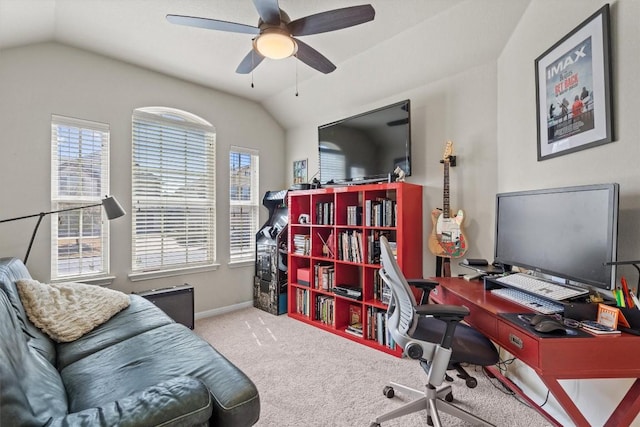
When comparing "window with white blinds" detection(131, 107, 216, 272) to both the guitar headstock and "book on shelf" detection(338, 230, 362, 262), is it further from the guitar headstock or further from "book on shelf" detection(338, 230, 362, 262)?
the guitar headstock

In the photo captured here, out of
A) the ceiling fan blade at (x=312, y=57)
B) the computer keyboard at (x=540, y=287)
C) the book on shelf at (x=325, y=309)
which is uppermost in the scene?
the ceiling fan blade at (x=312, y=57)

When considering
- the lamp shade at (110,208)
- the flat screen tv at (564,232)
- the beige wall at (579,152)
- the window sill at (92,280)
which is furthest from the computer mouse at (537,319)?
the window sill at (92,280)

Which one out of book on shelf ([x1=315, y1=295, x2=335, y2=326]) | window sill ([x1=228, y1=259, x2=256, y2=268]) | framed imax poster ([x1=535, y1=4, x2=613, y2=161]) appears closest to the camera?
framed imax poster ([x1=535, y1=4, x2=613, y2=161])

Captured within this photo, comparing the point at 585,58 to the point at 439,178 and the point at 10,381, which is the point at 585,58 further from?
the point at 10,381

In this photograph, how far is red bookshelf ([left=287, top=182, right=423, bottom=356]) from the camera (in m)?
2.62

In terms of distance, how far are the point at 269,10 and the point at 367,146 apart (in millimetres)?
1622

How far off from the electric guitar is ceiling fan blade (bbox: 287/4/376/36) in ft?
4.49

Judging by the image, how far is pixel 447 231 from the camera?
2512mm

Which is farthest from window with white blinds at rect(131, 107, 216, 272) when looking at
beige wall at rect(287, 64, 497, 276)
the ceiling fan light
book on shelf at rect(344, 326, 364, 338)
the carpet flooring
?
beige wall at rect(287, 64, 497, 276)

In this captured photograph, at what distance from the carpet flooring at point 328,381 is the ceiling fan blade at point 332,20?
2.36 meters

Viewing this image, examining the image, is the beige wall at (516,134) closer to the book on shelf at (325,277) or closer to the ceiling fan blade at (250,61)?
the book on shelf at (325,277)

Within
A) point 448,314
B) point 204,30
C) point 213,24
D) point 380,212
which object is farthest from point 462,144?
point 204,30

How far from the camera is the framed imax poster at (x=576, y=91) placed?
1.38 meters

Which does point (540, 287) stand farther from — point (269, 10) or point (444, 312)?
point (269, 10)
